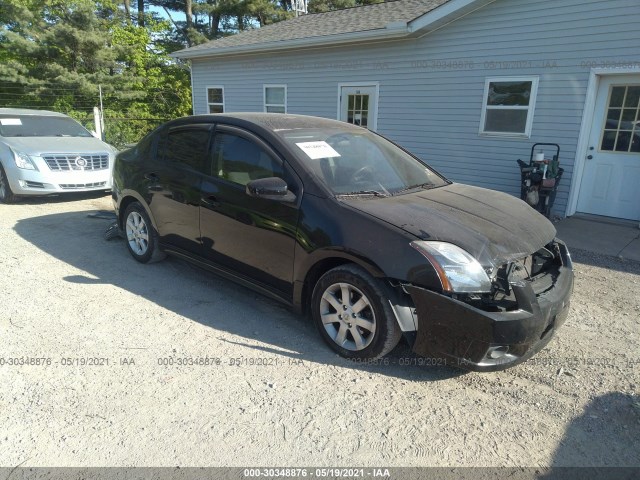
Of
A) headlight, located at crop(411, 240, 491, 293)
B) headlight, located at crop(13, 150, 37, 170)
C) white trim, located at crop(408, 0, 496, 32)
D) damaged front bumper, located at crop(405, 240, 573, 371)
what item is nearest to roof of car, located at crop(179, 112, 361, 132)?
headlight, located at crop(411, 240, 491, 293)

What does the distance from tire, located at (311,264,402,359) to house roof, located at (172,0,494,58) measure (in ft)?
22.6

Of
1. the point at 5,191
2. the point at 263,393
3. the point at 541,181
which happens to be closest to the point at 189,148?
the point at 263,393

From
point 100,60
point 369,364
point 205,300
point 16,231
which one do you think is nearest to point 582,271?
point 369,364

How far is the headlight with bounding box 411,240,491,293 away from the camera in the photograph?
253 cm

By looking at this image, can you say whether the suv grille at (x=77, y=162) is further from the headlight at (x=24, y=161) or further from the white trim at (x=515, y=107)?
the white trim at (x=515, y=107)

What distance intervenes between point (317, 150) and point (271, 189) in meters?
0.56

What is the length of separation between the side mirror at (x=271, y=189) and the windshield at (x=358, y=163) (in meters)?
0.25

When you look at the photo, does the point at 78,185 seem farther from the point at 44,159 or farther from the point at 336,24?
the point at 336,24

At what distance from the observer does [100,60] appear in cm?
1972

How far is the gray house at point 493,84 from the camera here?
6887 millimetres

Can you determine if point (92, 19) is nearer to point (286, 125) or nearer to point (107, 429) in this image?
point (286, 125)

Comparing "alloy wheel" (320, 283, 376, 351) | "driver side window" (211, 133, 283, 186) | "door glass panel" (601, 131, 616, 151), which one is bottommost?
"alloy wheel" (320, 283, 376, 351)

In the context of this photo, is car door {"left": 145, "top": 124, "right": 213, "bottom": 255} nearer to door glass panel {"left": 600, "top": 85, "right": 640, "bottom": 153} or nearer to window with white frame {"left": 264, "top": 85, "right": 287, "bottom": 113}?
door glass panel {"left": 600, "top": 85, "right": 640, "bottom": 153}

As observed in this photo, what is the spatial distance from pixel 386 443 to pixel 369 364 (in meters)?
0.71
